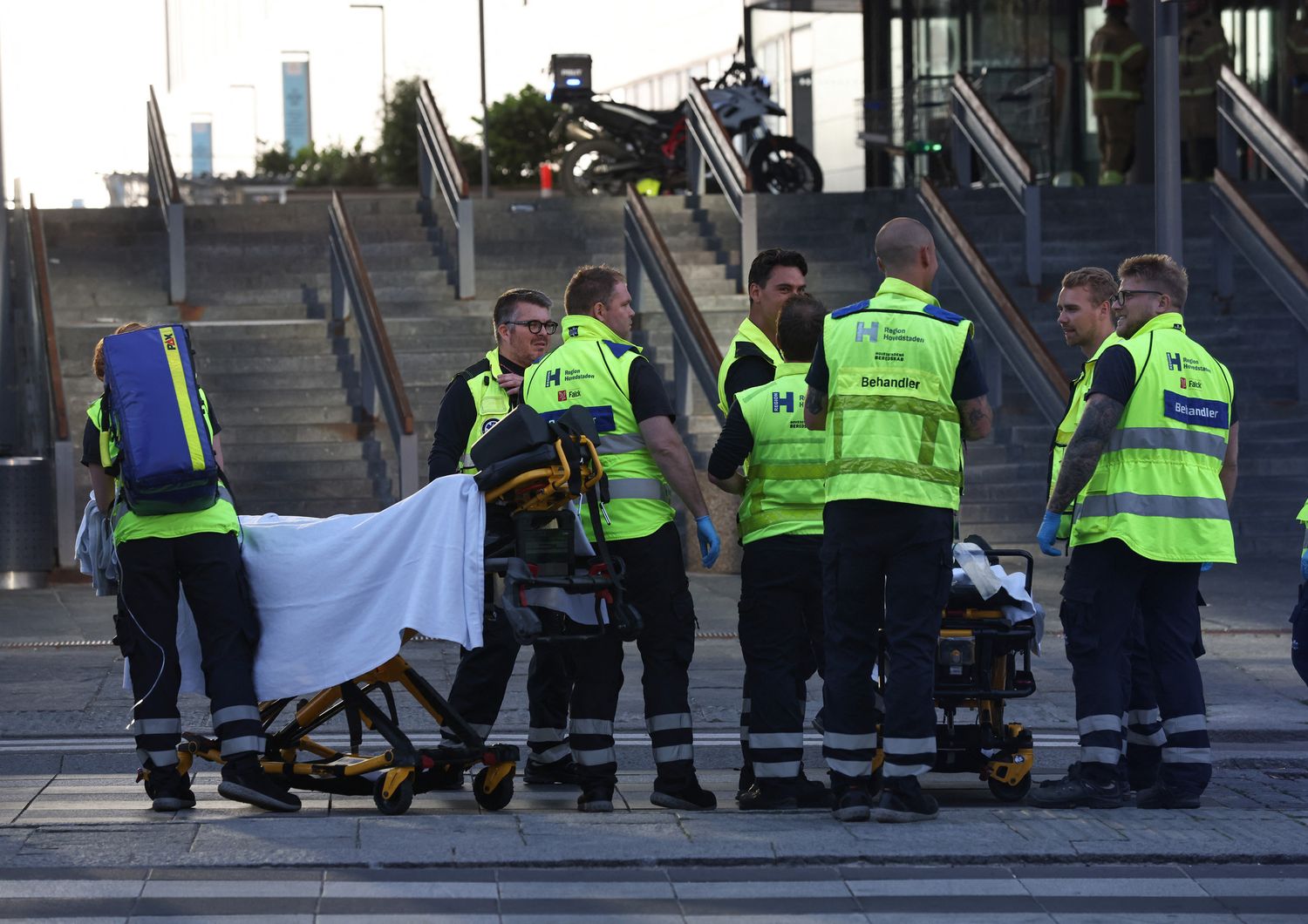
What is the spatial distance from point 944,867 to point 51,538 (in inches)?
355

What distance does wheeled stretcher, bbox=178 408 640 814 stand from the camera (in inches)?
253

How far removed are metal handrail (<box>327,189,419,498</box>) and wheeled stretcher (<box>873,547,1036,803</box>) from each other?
6888mm

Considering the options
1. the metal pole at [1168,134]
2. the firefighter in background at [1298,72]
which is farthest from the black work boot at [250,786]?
the firefighter in background at [1298,72]

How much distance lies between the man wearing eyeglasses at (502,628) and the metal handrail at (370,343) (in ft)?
18.5

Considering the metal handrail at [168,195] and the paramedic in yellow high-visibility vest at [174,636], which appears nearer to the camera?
the paramedic in yellow high-visibility vest at [174,636]

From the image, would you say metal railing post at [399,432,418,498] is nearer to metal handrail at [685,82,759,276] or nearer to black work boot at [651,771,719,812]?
metal handrail at [685,82,759,276]

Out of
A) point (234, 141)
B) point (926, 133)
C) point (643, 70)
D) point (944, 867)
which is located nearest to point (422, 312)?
point (926, 133)

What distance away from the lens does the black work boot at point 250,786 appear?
Answer: 6.55 m

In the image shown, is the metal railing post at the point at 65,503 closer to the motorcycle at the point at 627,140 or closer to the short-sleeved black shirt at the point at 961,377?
the short-sleeved black shirt at the point at 961,377

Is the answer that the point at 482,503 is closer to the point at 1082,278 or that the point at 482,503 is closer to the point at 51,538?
the point at 1082,278

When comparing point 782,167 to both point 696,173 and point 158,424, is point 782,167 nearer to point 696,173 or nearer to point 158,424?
point 696,173

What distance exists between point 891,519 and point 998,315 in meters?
9.23

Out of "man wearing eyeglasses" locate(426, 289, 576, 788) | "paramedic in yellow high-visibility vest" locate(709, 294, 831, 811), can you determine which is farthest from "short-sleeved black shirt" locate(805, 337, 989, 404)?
"man wearing eyeglasses" locate(426, 289, 576, 788)

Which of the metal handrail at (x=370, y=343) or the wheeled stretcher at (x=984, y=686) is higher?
the metal handrail at (x=370, y=343)
